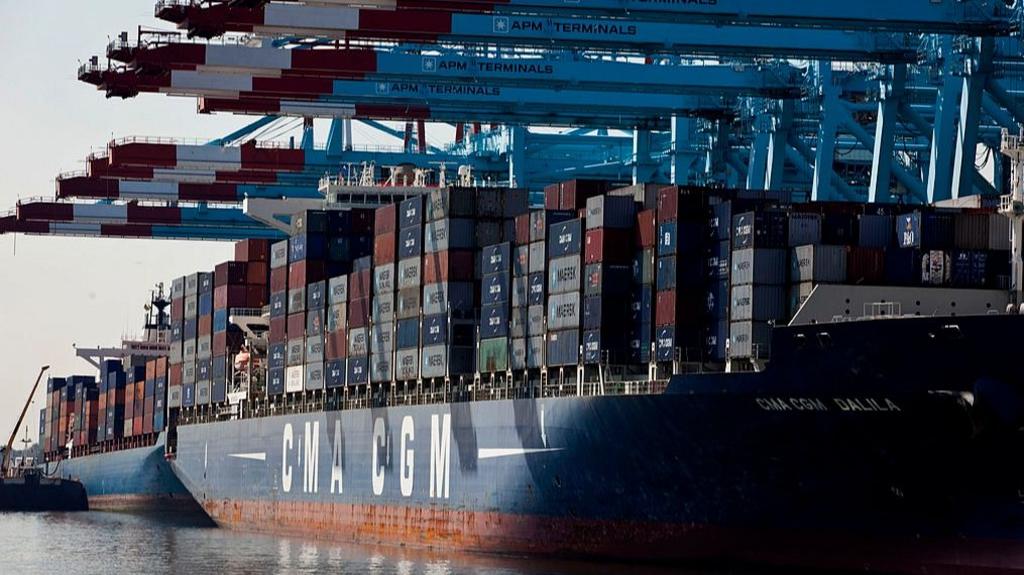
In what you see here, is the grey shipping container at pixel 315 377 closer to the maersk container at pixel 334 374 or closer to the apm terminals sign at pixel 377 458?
the maersk container at pixel 334 374

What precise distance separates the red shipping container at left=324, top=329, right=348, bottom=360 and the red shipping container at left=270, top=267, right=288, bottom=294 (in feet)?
13.1

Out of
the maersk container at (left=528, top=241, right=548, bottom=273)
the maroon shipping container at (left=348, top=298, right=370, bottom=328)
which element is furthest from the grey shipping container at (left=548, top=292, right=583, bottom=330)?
the maroon shipping container at (left=348, top=298, right=370, bottom=328)

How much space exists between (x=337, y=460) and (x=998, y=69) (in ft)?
66.2

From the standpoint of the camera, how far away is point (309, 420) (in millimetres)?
53625

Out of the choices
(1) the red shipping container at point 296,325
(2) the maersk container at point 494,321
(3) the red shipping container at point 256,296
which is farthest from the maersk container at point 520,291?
(3) the red shipping container at point 256,296

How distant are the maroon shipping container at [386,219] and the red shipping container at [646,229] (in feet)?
37.2

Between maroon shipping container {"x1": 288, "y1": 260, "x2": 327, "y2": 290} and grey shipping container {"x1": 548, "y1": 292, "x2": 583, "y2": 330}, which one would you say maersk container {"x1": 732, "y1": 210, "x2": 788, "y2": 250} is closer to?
grey shipping container {"x1": 548, "y1": 292, "x2": 583, "y2": 330}

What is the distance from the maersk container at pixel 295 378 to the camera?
178 ft

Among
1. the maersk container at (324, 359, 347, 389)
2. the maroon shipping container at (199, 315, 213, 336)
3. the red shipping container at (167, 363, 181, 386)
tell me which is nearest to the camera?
the maersk container at (324, 359, 347, 389)

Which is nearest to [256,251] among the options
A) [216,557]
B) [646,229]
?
[216,557]

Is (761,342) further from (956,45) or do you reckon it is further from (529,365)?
(956,45)

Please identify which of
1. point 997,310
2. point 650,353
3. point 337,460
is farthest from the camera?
point 337,460

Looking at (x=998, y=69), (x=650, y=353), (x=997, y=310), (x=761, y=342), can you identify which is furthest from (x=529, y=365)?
(x=998, y=69)

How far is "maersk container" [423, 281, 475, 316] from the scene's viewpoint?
4478cm
